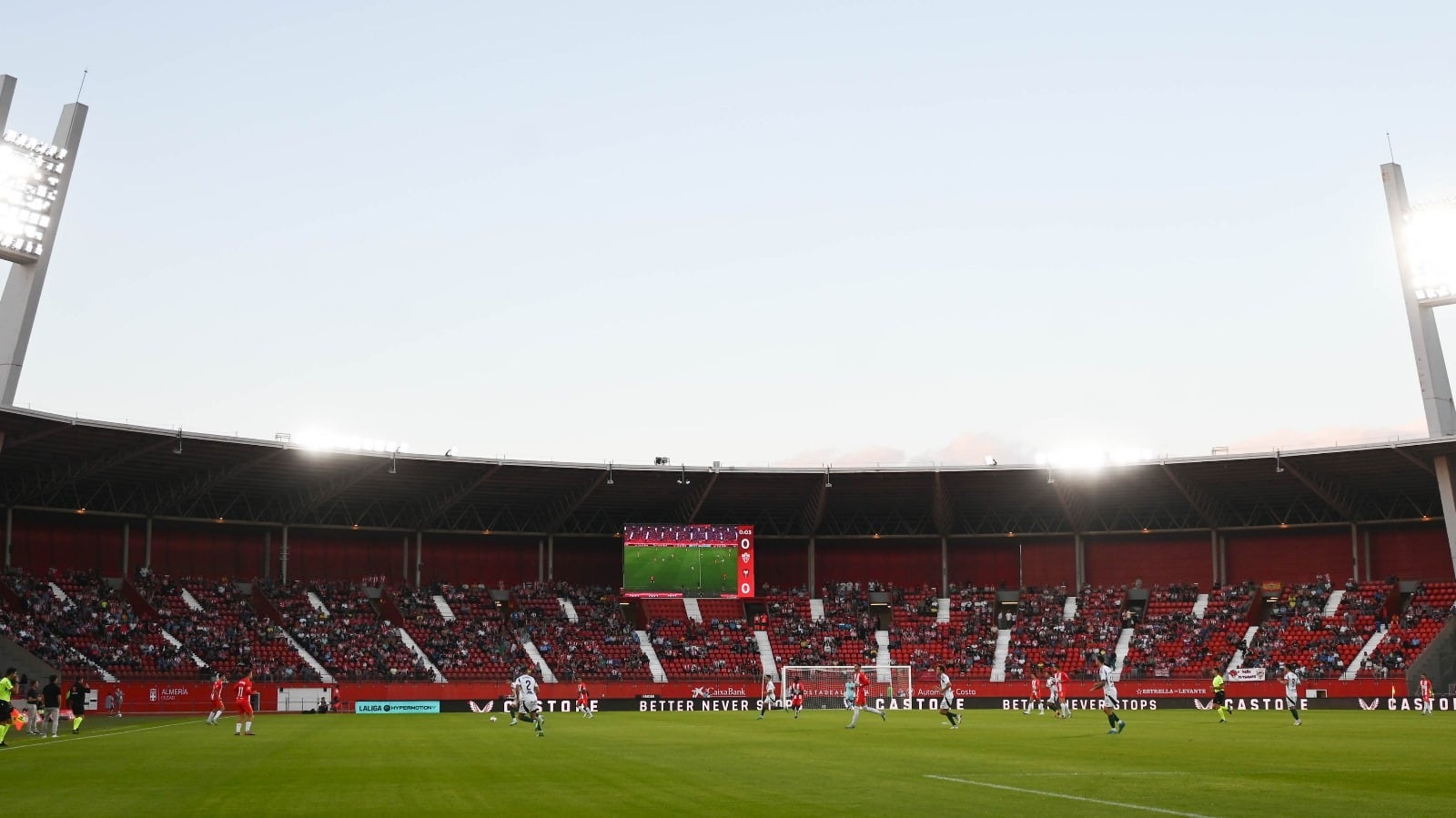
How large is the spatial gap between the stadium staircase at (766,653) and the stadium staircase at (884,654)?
18.5ft

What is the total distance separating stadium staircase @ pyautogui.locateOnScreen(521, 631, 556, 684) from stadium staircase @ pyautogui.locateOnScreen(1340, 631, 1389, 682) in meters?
38.5

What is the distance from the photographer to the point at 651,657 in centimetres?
7375

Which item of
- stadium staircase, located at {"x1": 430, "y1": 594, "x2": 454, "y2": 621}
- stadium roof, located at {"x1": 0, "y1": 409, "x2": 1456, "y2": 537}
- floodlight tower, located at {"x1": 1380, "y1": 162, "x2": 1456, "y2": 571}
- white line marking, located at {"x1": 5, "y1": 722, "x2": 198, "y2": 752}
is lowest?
white line marking, located at {"x1": 5, "y1": 722, "x2": 198, "y2": 752}

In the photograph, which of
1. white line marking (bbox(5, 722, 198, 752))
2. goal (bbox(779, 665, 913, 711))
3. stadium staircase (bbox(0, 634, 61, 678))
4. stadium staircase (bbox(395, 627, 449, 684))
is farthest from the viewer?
goal (bbox(779, 665, 913, 711))

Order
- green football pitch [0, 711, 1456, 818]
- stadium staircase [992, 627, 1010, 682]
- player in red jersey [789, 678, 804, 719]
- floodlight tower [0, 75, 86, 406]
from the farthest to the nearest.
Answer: stadium staircase [992, 627, 1010, 682] → player in red jersey [789, 678, 804, 719] → floodlight tower [0, 75, 86, 406] → green football pitch [0, 711, 1456, 818]

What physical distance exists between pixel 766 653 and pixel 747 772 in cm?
5373

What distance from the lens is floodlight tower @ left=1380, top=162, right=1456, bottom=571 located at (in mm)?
59531

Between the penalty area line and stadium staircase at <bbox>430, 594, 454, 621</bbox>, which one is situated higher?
stadium staircase at <bbox>430, 594, 454, 621</bbox>

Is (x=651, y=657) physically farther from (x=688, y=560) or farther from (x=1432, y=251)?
(x=1432, y=251)

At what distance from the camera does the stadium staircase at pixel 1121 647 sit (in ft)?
231

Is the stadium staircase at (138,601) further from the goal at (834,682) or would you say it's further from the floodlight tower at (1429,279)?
the floodlight tower at (1429,279)

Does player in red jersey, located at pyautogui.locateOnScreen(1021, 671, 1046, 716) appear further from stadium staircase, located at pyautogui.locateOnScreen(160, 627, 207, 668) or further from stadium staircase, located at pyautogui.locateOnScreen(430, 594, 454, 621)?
stadium staircase, located at pyautogui.locateOnScreen(160, 627, 207, 668)

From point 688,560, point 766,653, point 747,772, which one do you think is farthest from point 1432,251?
point 747,772

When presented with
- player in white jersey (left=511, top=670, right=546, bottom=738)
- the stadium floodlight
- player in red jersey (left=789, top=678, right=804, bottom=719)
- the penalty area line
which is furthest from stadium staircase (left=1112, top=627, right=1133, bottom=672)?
the penalty area line
